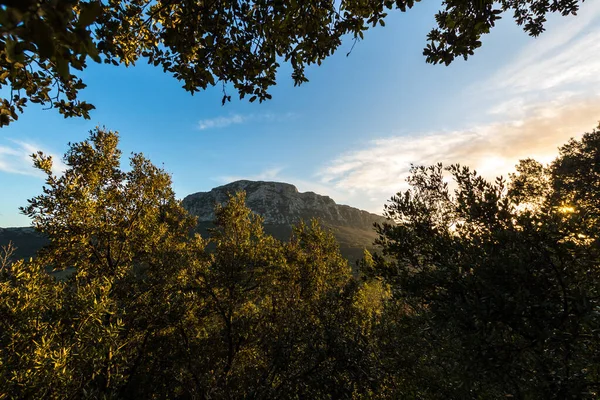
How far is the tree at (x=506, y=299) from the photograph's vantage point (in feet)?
15.0

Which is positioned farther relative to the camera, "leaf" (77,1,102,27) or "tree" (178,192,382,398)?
"tree" (178,192,382,398)

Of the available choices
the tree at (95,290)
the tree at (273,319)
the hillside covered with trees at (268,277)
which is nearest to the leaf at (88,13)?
the hillside covered with trees at (268,277)

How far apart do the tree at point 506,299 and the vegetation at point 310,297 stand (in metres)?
0.04

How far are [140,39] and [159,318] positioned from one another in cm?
1199

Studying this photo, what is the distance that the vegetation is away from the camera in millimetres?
5012

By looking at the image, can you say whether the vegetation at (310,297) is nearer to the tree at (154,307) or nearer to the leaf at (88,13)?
the tree at (154,307)

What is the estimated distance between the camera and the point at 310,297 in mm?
16266

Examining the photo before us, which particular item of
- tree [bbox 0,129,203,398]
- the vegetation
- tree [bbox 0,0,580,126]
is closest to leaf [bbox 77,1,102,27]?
tree [bbox 0,0,580,126]

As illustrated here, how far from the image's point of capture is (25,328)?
7.26 m

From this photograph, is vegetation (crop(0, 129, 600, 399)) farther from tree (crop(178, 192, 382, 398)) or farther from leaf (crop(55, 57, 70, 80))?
leaf (crop(55, 57, 70, 80))

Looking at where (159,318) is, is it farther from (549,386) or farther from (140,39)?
(549,386)

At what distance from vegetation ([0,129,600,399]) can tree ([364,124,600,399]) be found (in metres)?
0.04

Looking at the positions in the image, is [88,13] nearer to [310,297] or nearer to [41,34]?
[41,34]

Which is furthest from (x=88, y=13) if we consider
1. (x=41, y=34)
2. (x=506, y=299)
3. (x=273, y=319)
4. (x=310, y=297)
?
(x=310, y=297)
